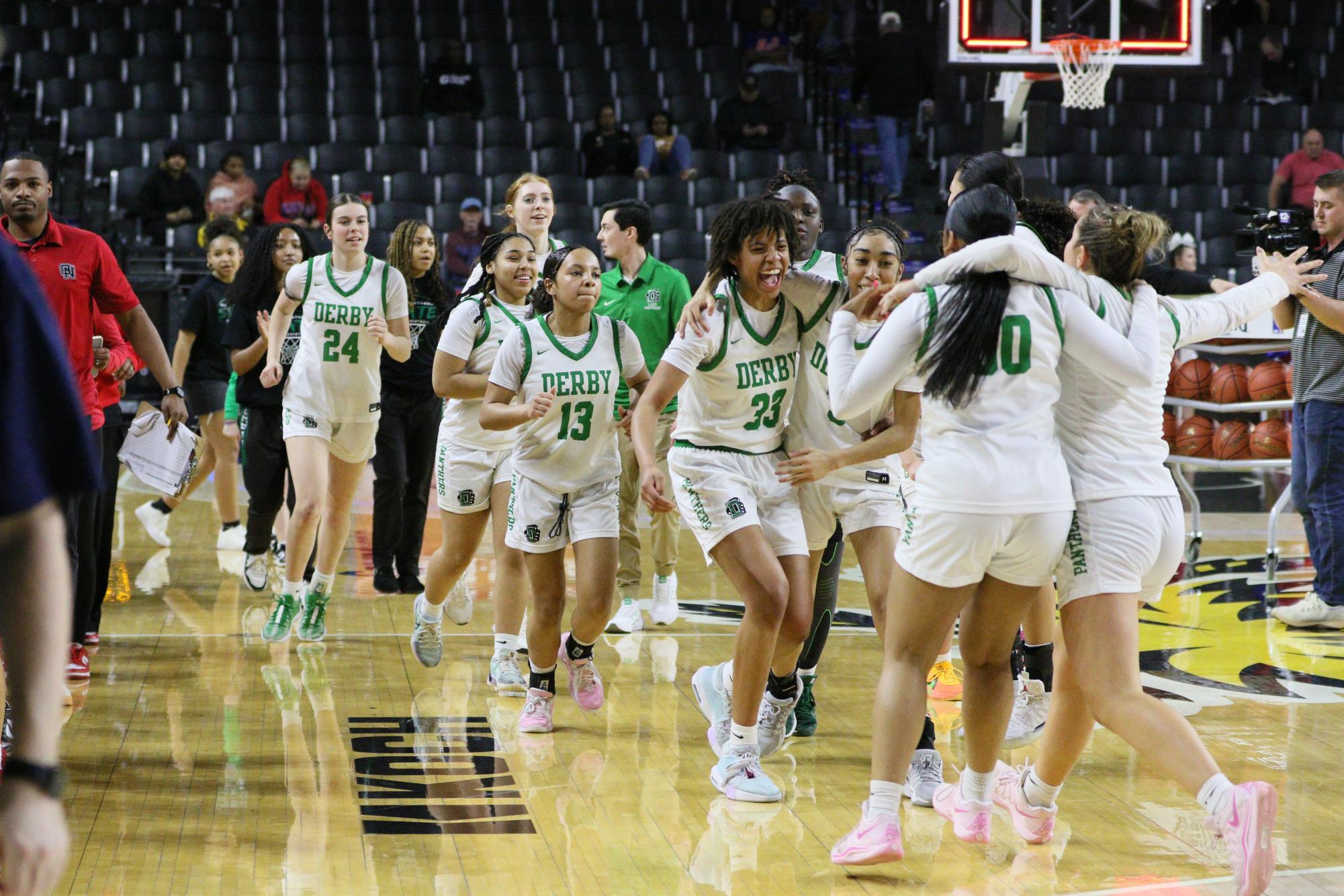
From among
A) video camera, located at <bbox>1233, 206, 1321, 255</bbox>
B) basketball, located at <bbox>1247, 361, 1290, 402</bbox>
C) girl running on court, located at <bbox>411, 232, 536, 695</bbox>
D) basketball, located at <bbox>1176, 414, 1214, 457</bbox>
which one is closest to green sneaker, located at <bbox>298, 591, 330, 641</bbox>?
girl running on court, located at <bbox>411, 232, 536, 695</bbox>

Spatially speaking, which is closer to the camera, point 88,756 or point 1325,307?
point 88,756

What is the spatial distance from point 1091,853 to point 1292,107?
45.3ft

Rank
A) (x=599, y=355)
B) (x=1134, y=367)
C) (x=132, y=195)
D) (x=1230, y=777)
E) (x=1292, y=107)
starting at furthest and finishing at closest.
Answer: (x=1292, y=107), (x=132, y=195), (x=599, y=355), (x=1230, y=777), (x=1134, y=367)

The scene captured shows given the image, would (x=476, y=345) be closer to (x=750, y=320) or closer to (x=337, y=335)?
(x=337, y=335)

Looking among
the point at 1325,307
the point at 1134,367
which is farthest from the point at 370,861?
the point at 1325,307

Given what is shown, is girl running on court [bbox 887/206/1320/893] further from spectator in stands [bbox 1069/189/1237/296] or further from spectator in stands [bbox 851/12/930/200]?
spectator in stands [bbox 851/12/930/200]

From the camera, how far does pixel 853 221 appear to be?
14.3m

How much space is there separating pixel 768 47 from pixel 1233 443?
9319mm

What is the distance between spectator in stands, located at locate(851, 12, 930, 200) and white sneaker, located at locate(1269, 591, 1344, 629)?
27.7 ft

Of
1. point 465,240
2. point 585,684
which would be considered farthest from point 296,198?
point 585,684

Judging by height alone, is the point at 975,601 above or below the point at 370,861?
above

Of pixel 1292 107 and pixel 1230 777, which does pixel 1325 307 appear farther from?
pixel 1292 107

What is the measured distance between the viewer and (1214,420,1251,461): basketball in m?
7.95

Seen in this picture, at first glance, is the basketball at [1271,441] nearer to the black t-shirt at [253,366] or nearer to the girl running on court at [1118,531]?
the girl running on court at [1118,531]
